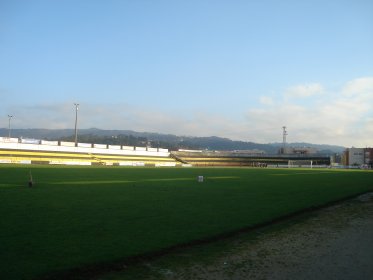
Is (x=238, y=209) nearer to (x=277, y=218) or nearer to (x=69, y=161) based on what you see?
(x=277, y=218)

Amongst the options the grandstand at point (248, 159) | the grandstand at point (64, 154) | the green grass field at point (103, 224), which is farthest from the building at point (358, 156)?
the green grass field at point (103, 224)

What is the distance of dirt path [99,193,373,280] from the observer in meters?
7.23

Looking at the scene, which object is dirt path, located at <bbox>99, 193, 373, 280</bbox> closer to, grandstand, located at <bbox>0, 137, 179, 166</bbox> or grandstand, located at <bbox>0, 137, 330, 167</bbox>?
grandstand, located at <bbox>0, 137, 179, 166</bbox>

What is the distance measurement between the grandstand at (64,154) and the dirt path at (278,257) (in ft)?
219

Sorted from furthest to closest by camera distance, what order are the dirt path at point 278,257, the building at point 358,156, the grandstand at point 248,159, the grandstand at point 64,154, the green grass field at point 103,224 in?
1. the grandstand at point 248,159
2. the building at point 358,156
3. the grandstand at point 64,154
4. the green grass field at point 103,224
5. the dirt path at point 278,257

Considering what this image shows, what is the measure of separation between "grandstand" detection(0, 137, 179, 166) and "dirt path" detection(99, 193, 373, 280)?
6663 cm

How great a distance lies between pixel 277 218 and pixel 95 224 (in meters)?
6.67

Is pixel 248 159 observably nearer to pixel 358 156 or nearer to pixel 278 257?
pixel 358 156

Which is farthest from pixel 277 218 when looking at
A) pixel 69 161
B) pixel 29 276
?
pixel 69 161

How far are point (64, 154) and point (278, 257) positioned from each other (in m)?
86.0

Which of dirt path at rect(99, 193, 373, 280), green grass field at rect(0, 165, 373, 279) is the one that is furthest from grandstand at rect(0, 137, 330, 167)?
dirt path at rect(99, 193, 373, 280)

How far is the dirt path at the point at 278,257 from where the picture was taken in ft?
23.7

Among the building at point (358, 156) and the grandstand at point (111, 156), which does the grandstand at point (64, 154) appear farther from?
the building at point (358, 156)

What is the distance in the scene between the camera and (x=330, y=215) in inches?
596
